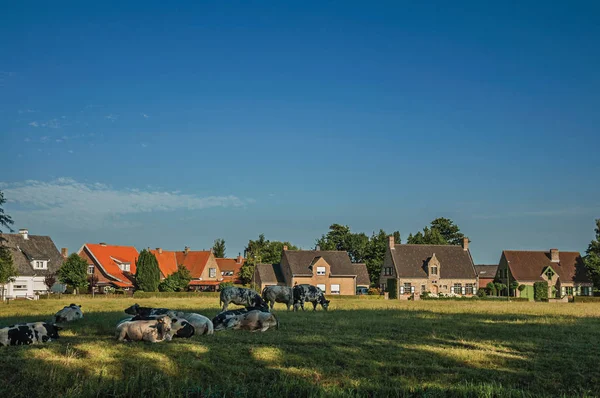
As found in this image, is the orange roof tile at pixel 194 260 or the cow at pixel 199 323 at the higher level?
the orange roof tile at pixel 194 260

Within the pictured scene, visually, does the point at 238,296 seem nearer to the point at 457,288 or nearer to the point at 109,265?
the point at 109,265

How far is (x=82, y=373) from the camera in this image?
12.2 metres

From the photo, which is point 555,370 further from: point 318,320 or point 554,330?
point 318,320

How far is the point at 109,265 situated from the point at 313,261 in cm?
3088

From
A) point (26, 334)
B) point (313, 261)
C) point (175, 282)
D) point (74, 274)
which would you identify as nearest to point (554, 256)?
point (313, 261)

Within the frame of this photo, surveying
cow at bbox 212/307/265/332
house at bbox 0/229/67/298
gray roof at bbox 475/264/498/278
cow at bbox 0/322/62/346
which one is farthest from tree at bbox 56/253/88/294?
gray roof at bbox 475/264/498/278

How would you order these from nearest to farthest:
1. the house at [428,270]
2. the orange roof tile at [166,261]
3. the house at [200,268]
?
A: the house at [428,270], the orange roof tile at [166,261], the house at [200,268]

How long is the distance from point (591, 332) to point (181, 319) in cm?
1464

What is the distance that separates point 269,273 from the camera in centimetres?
9344

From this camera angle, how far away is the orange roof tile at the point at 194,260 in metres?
99.0

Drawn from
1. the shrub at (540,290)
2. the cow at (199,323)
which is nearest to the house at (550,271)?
the shrub at (540,290)

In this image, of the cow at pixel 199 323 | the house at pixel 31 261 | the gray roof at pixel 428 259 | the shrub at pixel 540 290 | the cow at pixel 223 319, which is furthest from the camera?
the gray roof at pixel 428 259

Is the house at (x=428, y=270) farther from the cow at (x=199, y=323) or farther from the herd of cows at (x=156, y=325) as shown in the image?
the cow at (x=199, y=323)

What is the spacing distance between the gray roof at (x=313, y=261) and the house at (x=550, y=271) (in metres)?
25.2
